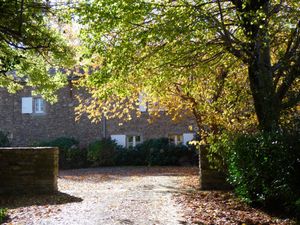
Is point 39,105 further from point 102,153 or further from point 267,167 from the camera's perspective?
point 267,167

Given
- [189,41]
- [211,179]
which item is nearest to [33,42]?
[189,41]

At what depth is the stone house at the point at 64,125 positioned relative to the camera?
22688 mm

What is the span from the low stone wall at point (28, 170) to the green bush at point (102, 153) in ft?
33.4

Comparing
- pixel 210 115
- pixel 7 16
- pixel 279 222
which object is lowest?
pixel 279 222

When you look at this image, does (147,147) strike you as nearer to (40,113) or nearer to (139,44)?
(40,113)

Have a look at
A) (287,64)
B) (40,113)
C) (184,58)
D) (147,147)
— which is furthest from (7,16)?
(40,113)

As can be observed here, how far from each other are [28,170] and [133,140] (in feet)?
40.7

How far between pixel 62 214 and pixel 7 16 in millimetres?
3839

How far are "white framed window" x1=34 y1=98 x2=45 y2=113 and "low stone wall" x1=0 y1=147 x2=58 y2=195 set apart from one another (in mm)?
13586

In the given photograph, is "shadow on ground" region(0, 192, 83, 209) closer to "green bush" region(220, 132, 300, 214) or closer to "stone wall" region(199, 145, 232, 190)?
"stone wall" region(199, 145, 232, 190)

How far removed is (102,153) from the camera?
21.3 metres

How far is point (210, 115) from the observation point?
1159cm

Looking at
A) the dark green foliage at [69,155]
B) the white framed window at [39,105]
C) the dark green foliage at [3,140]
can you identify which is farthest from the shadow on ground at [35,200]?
the white framed window at [39,105]

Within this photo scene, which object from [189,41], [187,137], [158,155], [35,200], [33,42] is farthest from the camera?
[187,137]
